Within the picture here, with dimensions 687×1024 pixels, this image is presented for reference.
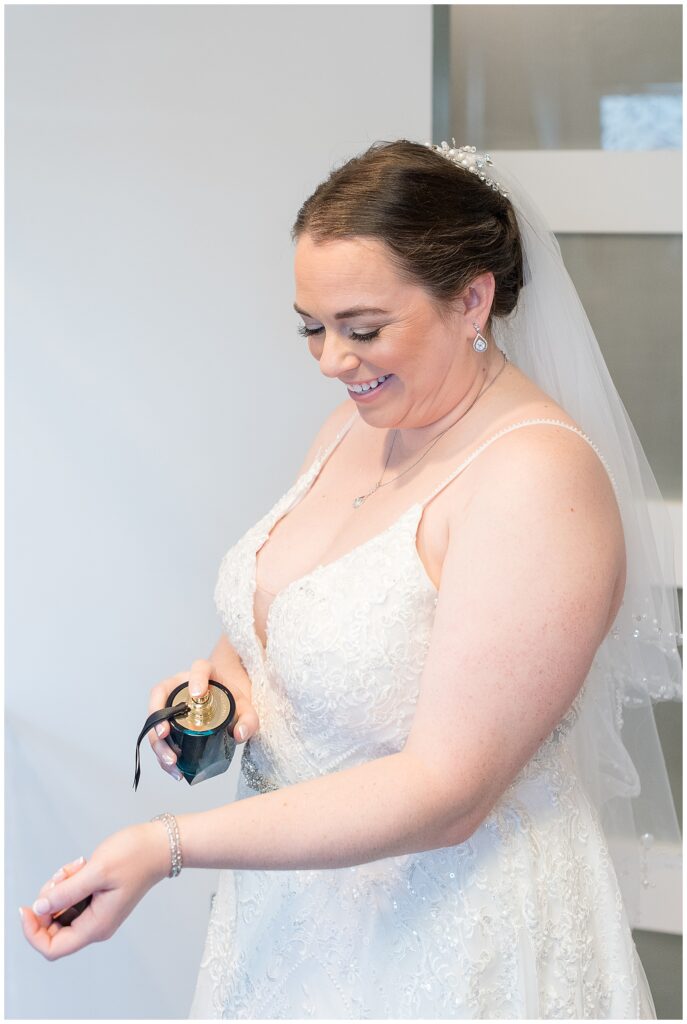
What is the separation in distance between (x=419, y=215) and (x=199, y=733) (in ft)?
2.41

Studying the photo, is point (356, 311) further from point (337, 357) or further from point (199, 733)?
point (199, 733)

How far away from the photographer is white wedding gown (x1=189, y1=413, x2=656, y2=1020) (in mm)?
1381

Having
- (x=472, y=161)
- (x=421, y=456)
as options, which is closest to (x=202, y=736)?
(x=421, y=456)

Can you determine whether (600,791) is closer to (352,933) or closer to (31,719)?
(352,933)

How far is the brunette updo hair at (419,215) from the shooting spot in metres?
1.39

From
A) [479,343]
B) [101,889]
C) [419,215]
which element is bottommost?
[101,889]

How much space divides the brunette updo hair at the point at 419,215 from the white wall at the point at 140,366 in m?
0.82

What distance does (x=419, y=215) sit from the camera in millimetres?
1408

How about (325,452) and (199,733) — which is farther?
(325,452)

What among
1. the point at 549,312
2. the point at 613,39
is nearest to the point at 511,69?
the point at 613,39

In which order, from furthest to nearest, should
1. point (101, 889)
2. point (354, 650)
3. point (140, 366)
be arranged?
point (140, 366), point (354, 650), point (101, 889)

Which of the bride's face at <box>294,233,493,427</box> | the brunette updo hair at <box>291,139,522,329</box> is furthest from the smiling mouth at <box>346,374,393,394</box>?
the brunette updo hair at <box>291,139,522,329</box>

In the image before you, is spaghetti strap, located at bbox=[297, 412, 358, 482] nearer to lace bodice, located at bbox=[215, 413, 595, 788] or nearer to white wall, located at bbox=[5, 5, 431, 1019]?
lace bodice, located at bbox=[215, 413, 595, 788]

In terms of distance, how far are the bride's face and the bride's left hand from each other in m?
0.62
